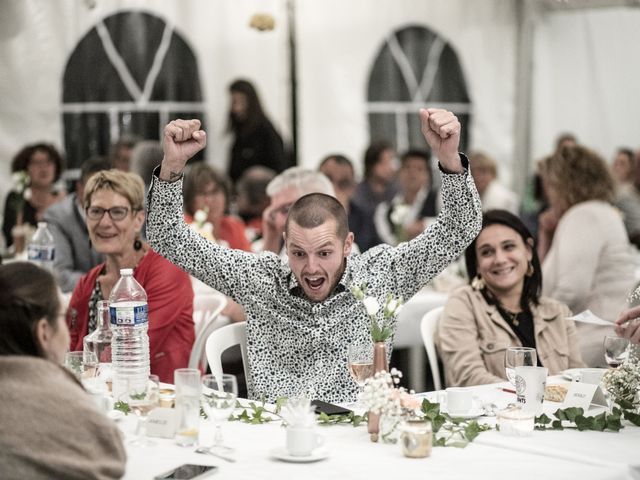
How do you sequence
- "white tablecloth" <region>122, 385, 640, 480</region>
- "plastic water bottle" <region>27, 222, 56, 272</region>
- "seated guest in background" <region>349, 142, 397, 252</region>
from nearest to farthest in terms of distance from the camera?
"white tablecloth" <region>122, 385, 640, 480</region> → "plastic water bottle" <region>27, 222, 56, 272</region> → "seated guest in background" <region>349, 142, 397, 252</region>

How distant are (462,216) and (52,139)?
4951 millimetres

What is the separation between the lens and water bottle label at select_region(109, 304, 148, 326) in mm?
3273

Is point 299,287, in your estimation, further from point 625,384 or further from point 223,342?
point 625,384

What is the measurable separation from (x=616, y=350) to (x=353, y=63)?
651 cm

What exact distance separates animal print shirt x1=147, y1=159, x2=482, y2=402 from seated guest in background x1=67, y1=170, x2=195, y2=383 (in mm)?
546

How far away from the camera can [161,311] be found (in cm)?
401

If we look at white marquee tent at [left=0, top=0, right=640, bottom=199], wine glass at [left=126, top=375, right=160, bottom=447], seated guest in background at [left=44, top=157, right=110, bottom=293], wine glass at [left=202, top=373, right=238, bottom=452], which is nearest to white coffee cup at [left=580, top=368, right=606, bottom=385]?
wine glass at [left=202, top=373, right=238, bottom=452]

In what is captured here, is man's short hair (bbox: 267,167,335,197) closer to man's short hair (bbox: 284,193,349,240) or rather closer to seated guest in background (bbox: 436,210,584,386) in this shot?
seated guest in background (bbox: 436,210,584,386)

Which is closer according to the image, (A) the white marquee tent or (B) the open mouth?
(B) the open mouth

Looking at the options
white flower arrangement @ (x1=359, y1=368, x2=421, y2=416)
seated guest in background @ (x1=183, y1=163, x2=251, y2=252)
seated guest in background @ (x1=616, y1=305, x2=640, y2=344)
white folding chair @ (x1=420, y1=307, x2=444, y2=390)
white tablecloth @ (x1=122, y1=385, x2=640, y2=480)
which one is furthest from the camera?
seated guest in background @ (x1=183, y1=163, x2=251, y2=252)

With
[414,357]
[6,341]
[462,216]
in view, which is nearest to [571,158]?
[414,357]

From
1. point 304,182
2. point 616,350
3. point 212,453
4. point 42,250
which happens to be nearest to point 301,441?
point 212,453

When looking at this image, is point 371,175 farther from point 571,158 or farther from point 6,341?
point 6,341

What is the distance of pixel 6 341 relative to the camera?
2273 mm
